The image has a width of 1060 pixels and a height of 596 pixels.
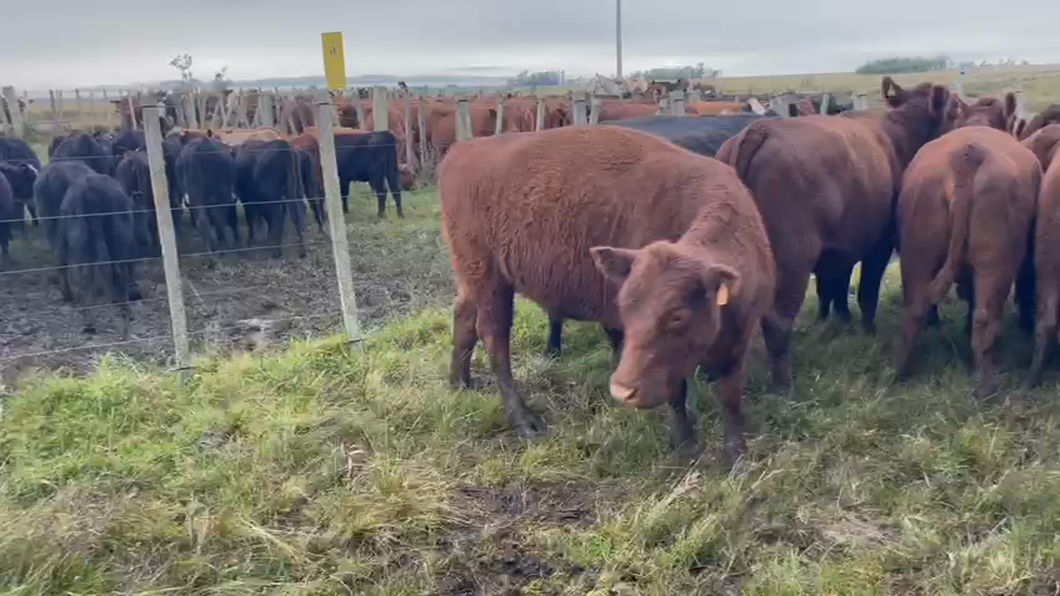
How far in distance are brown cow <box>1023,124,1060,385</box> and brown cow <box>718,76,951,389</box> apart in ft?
3.56

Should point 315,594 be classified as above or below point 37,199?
below

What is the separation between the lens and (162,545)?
156 inches

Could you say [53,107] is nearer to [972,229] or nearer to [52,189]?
[52,189]

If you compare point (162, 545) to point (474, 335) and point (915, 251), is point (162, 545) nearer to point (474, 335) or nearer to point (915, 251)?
point (474, 335)

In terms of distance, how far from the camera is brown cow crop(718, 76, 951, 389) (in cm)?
581

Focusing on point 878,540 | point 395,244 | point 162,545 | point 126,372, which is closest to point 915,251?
point 878,540

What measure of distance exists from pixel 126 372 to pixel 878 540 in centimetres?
444

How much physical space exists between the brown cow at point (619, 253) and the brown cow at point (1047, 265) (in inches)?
71.0

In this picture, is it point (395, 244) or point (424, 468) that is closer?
point (424, 468)

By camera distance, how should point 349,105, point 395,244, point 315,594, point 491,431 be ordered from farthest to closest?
point 349,105 < point 395,244 < point 491,431 < point 315,594

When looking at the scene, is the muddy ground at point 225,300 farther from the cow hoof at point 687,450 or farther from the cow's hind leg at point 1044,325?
the cow's hind leg at point 1044,325

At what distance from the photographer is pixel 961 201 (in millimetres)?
5504

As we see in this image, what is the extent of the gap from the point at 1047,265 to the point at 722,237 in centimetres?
217

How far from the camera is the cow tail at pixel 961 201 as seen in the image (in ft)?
18.0
